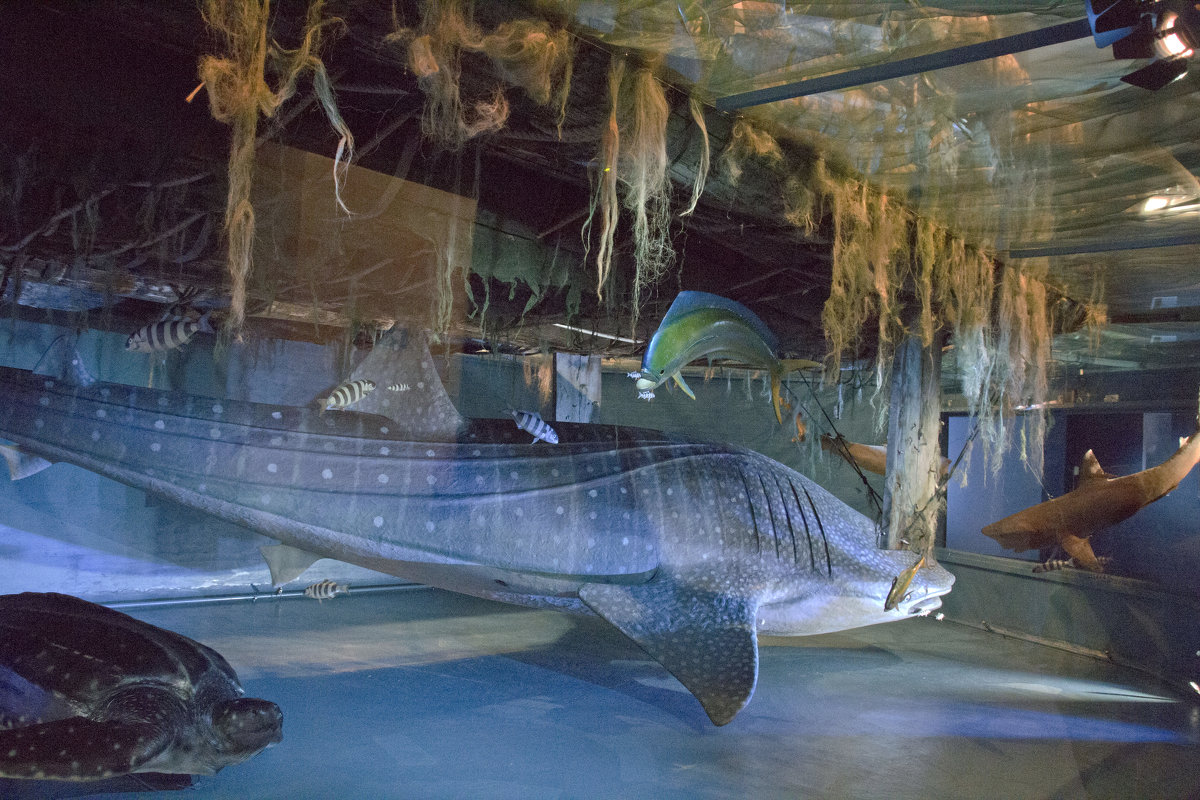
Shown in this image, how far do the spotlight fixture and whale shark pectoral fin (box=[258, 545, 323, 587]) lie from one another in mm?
3674

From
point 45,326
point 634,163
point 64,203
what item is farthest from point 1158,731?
point 64,203

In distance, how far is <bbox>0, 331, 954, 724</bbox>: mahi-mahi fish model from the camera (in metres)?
2.70

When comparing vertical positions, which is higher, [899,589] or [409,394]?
[409,394]

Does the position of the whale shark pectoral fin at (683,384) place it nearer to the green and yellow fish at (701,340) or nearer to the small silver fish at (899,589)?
the green and yellow fish at (701,340)

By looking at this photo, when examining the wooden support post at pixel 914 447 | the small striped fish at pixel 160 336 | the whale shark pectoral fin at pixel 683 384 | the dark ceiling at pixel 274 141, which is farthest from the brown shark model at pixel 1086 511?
the small striped fish at pixel 160 336

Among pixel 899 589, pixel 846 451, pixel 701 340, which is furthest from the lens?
pixel 846 451

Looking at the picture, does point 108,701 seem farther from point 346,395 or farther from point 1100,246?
point 1100,246

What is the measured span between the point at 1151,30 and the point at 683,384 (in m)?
2.57

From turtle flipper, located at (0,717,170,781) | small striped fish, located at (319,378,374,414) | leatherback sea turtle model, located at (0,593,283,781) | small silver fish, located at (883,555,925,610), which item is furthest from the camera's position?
small silver fish, located at (883,555,925,610)

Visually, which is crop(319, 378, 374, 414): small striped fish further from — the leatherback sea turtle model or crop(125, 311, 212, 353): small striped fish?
the leatherback sea turtle model

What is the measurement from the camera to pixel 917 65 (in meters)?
2.82

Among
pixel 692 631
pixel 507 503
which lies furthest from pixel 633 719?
pixel 507 503

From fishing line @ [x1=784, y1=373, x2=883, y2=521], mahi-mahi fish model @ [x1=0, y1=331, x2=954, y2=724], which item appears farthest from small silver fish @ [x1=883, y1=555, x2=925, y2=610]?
fishing line @ [x1=784, y1=373, x2=883, y2=521]

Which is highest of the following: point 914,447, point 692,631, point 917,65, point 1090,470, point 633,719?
point 917,65
